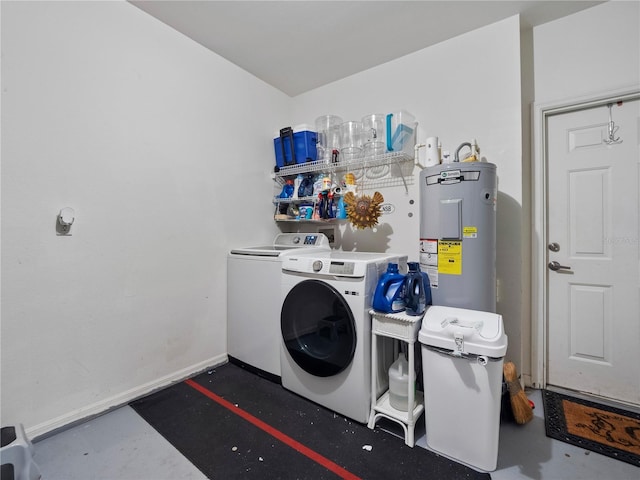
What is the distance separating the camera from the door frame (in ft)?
6.57

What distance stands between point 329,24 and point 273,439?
267 centimetres

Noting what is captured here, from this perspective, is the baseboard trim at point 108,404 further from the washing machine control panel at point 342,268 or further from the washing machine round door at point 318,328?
the washing machine control panel at point 342,268

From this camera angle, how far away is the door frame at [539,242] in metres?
2.00

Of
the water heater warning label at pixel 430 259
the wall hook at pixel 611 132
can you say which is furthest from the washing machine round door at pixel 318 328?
the wall hook at pixel 611 132

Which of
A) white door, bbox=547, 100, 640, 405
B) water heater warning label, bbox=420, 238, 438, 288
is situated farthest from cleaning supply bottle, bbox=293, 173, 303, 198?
white door, bbox=547, 100, 640, 405

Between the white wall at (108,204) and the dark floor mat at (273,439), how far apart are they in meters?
0.38

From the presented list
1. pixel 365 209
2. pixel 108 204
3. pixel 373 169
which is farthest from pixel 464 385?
pixel 108 204

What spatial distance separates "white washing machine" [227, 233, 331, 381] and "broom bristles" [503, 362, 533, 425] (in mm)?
1464

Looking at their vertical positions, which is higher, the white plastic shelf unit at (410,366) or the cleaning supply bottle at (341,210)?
the cleaning supply bottle at (341,210)

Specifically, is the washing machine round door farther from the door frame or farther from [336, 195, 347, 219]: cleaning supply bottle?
the door frame

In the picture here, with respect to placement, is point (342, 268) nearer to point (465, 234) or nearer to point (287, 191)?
point (465, 234)

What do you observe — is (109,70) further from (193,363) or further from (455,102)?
(455,102)

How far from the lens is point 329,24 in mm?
2004

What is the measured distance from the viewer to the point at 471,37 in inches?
80.4
